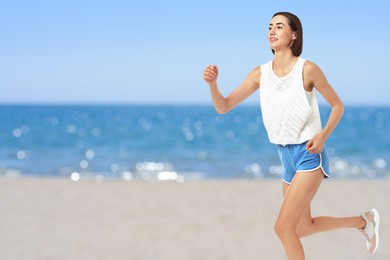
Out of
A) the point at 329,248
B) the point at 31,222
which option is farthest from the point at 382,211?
the point at 31,222

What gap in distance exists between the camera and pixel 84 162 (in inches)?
866

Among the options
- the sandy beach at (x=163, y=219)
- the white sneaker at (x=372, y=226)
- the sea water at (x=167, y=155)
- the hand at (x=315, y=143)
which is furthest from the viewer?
the sea water at (x=167, y=155)

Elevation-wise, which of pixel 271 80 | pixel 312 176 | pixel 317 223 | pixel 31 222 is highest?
pixel 271 80

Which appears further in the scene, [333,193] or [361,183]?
[361,183]

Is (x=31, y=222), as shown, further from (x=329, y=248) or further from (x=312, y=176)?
(x=312, y=176)

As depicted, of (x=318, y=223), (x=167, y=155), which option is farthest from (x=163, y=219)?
(x=167, y=155)

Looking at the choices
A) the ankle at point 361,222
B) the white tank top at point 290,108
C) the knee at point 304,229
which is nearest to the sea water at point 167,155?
the ankle at point 361,222

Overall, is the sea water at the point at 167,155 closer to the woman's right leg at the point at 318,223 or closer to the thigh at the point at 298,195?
the woman's right leg at the point at 318,223

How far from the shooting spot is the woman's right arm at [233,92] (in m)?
3.96

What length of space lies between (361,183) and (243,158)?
11107 mm

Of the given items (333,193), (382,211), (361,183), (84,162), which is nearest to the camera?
(382,211)

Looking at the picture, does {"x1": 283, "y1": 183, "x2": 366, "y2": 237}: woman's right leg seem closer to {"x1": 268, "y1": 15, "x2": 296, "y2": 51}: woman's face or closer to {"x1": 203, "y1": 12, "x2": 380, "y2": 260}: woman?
{"x1": 203, "y1": 12, "x2": 380, "y2": 260}: woman

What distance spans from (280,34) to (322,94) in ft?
1.43

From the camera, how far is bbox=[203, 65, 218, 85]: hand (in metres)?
3.95
